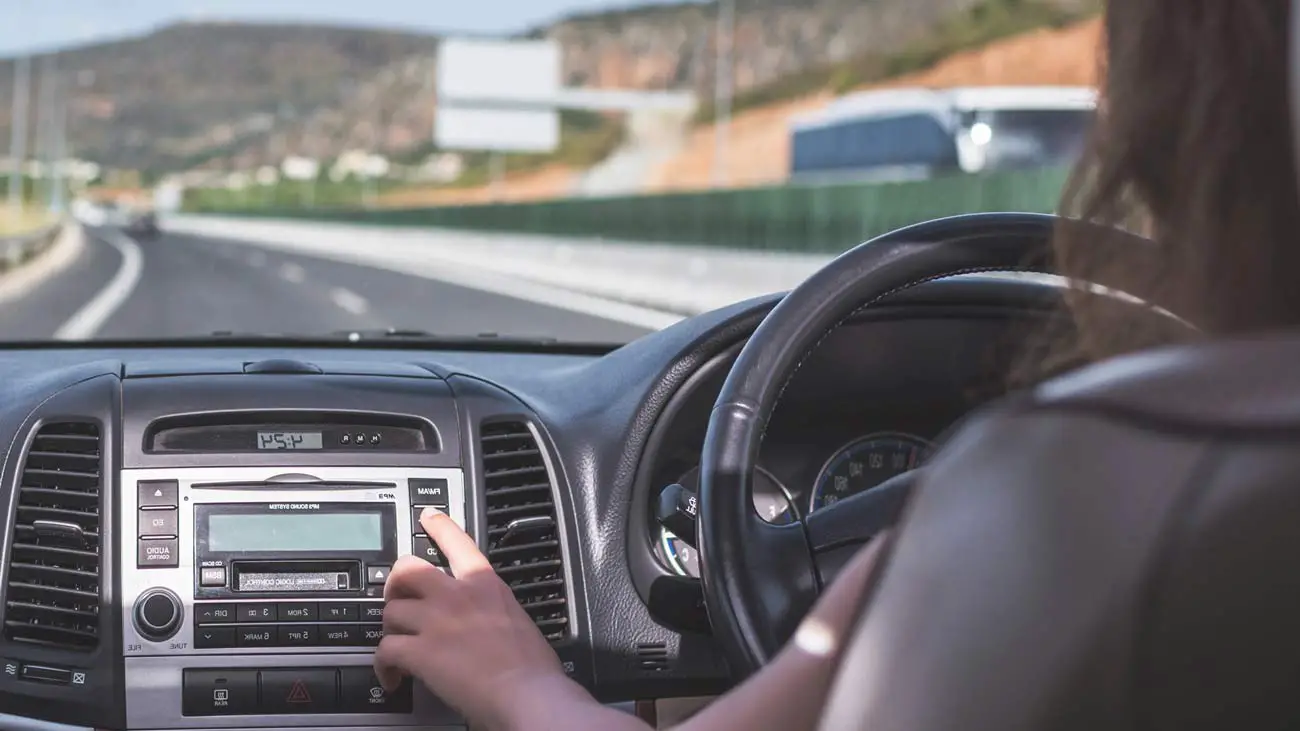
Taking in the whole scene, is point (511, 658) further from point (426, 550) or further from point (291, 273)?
point (291, 273)

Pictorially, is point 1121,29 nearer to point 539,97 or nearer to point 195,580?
point 195,580

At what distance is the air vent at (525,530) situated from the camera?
3.18 m

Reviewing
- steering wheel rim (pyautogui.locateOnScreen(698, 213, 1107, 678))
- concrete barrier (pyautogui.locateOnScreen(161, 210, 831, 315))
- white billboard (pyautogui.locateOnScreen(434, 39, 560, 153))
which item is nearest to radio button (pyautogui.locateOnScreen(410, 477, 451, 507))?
steering wheel rim (pyautogui.locateOnScreen(698, 213, 1107, 678))

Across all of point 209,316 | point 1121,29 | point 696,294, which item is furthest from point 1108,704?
point 696,294

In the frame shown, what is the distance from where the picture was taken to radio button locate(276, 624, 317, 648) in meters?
3.05

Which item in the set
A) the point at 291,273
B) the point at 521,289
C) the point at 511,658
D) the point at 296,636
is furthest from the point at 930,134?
the point at 511,658

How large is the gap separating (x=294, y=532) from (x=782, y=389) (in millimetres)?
1147

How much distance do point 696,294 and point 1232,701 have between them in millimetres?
22418

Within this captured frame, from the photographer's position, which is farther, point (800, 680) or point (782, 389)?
point (782, 389)

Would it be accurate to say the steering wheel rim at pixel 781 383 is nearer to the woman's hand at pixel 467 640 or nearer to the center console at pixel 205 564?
the woman's hand at pixel 467 640

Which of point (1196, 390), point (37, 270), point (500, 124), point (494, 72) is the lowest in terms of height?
point (37, 270)

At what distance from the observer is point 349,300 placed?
2352cm

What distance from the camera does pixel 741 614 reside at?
7.00ft

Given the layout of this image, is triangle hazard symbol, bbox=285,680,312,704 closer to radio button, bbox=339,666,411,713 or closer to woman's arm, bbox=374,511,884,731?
radio button, bbox=339,666,411,713
